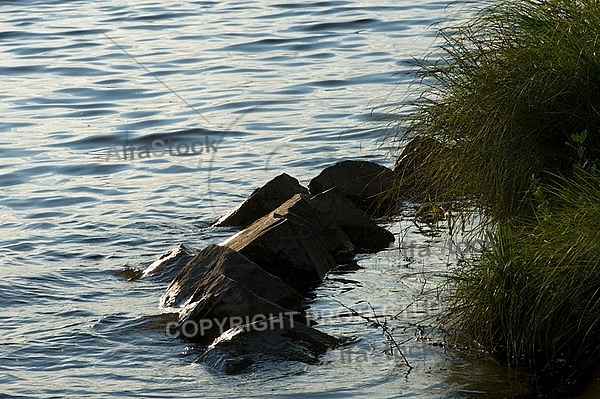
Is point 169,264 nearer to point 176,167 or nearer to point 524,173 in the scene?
point 524,173

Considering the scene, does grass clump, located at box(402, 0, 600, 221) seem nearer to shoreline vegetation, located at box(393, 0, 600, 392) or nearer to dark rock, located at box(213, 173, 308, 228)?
shoreline vegetation, located at box(393, 0, 600, 392)

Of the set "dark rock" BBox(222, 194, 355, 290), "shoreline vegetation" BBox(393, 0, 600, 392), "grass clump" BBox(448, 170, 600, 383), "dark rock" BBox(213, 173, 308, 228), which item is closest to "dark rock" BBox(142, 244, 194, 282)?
"dark rock" BBox(222, 194, 355, 290)

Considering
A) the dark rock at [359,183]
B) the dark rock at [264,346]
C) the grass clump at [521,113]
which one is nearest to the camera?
the dark rock at [264,346]

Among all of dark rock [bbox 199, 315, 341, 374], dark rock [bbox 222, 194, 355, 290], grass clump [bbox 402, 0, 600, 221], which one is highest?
grass clump [bbox 402, 0, 600, 221]

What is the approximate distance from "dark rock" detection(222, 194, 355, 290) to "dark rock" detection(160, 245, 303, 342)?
13.4 inches

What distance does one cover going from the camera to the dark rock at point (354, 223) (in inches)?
281

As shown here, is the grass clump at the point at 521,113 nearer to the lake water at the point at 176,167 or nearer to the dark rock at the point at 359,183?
the lake water at the point at 176,167

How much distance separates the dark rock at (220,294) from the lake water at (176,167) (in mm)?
143

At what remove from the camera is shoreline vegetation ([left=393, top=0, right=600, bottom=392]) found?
483cm

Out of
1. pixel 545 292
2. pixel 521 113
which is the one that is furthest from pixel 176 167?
pixel 545 292

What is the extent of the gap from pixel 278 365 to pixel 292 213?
1519 mm

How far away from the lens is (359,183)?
25.4ft

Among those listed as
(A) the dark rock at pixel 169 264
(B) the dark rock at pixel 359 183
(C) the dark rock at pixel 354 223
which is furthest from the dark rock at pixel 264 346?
(B) the dark rock at pixel 359 183

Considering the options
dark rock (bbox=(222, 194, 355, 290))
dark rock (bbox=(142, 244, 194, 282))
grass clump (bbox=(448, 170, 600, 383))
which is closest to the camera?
grass clump (bbox=(448, 170, 600, 383))
